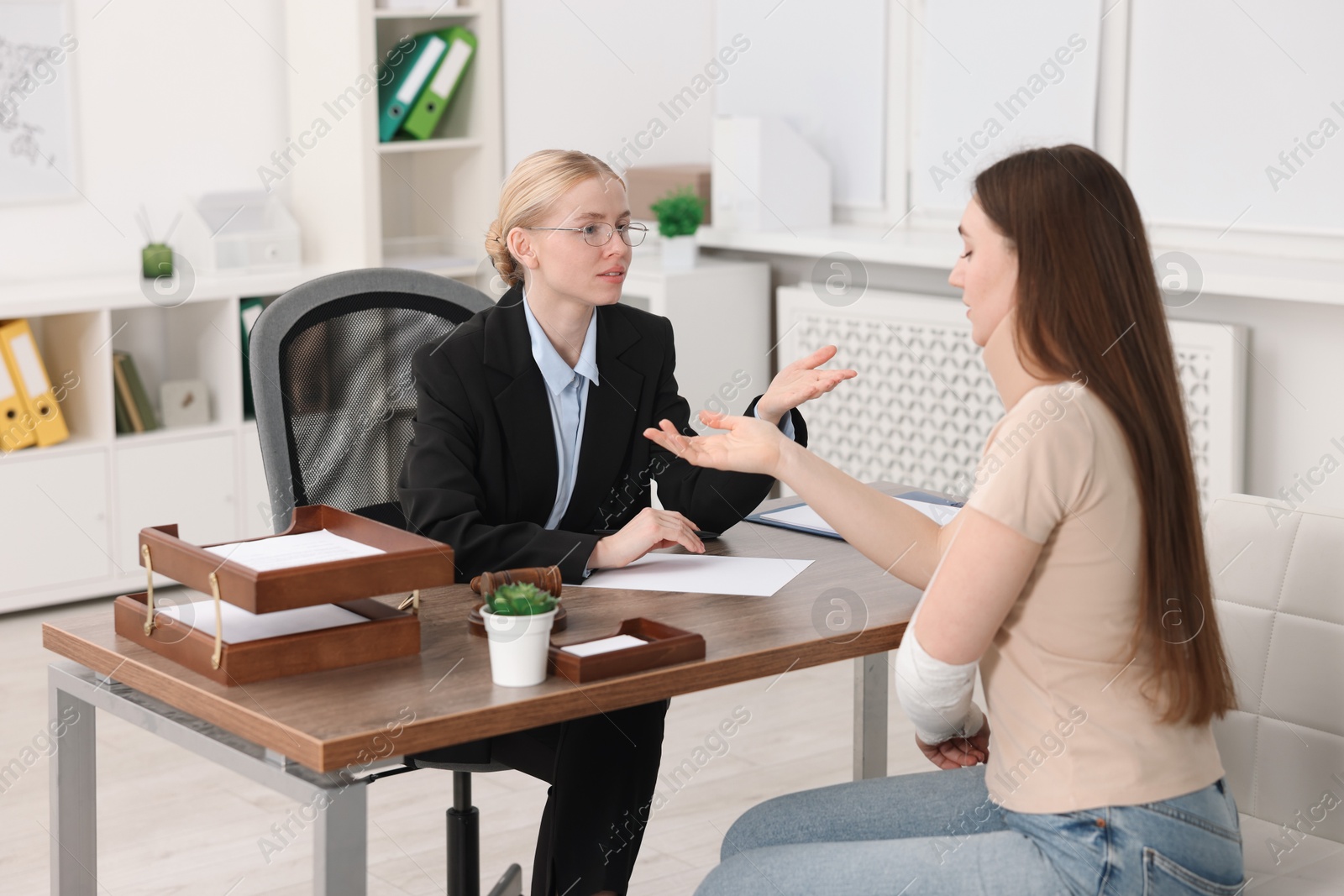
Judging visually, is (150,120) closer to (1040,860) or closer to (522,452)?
(522,452)

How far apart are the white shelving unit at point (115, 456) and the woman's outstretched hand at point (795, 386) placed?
2.66 metres

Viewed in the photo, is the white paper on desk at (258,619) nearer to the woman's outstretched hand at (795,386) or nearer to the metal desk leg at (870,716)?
the woman's outstretched hand at (795,386)

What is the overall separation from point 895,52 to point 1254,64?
109 centimetres

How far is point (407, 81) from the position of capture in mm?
4723

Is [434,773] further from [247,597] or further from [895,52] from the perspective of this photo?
[895,52]

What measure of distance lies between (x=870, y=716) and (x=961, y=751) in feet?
1.74

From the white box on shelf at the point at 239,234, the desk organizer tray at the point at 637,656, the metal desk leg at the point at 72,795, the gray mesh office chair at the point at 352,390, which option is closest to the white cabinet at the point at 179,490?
the white box on shelf at the point at 239,234

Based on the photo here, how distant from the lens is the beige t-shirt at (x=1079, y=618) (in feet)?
4.77

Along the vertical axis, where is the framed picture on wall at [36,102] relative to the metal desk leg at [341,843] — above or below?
above

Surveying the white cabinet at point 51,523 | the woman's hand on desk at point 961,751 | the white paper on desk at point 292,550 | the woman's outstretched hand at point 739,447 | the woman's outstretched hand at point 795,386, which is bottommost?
the white cabinet at point 51,523

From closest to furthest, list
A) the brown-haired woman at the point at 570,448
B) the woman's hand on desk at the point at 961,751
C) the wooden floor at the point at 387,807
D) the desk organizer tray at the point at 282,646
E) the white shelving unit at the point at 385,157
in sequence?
the desk organizer tray at the point at 282,646
the woman's hand on desk at the point at 961,751
the brown-haired woman at the point at 570,448
the wooden floor at the point at 387,807
the white shelving unit at the point at 385,157

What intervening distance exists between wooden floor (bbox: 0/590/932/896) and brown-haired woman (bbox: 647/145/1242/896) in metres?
1.26

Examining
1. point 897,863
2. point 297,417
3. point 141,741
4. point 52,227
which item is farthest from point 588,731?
point 52,227

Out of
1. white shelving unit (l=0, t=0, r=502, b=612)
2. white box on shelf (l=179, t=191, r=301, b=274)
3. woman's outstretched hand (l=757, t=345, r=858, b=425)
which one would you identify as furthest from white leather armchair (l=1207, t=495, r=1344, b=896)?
white box on shelf (l=179, t=191, r=301, b=274)
